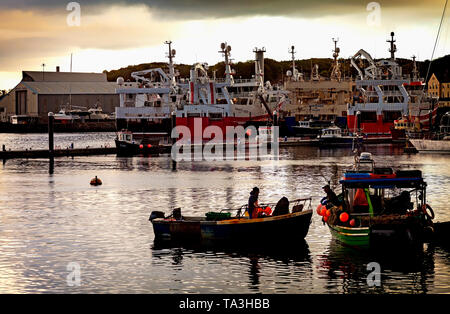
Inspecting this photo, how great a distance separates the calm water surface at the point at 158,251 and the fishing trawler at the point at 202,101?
224ft

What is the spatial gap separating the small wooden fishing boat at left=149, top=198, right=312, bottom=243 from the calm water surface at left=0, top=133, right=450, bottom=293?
595mm

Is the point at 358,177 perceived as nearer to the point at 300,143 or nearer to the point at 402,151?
the point at 402,151

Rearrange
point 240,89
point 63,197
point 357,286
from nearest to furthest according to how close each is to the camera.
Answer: point 357,286, point 63,197, point 240,89

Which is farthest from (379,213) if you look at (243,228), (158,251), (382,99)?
(382,99)

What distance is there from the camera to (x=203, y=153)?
10294cm

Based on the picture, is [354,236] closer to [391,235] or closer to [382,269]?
[391,235]

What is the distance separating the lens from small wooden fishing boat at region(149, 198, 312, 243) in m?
30.1

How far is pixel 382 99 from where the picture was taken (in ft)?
471

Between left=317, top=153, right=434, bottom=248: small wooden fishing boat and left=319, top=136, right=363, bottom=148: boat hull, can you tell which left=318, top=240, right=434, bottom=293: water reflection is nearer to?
left=317, top=153, right=434, bottom=248: small wooden fishing boat

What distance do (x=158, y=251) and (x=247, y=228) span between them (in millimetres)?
3749

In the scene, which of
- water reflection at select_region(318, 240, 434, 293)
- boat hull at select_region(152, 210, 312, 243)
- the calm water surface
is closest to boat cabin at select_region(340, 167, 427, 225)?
water reflection at select_region(318, 240, 434, 293)

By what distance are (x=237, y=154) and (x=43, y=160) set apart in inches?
1013

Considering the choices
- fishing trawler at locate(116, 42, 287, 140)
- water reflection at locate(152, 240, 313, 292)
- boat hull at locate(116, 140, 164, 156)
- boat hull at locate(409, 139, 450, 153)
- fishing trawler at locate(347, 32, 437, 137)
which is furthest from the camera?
fishing trawler at locate(347, 32, 437, 137)
